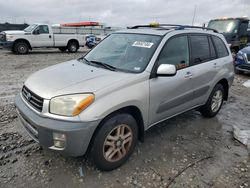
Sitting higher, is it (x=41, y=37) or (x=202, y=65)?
(x=41, y=37)

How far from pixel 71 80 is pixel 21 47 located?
12272 millimetres

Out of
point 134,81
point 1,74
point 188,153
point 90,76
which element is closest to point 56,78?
point 90,76

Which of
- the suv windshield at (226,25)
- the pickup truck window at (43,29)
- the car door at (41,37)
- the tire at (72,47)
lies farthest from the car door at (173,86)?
the tire at (72,47)

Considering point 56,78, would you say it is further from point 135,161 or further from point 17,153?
point 135,161

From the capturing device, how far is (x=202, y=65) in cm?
395

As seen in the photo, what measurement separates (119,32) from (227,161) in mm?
2658

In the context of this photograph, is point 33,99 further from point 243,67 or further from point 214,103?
point 243,67

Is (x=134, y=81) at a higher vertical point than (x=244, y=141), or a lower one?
higher

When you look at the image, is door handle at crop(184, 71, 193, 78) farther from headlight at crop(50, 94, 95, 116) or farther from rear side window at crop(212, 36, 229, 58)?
headlight at crop(50, 94, 95, 116)

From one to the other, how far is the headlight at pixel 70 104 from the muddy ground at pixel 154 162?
882 millimetres

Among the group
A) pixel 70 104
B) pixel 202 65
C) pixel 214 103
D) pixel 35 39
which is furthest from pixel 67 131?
pixel 35 39

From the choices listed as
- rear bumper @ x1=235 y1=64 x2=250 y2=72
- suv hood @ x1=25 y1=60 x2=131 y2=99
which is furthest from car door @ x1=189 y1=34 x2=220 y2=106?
rear bumper @ x1=235 y1=64 x2=250 y2=72

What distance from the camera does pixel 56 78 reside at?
2900 mm

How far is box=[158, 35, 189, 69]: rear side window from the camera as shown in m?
3.30
